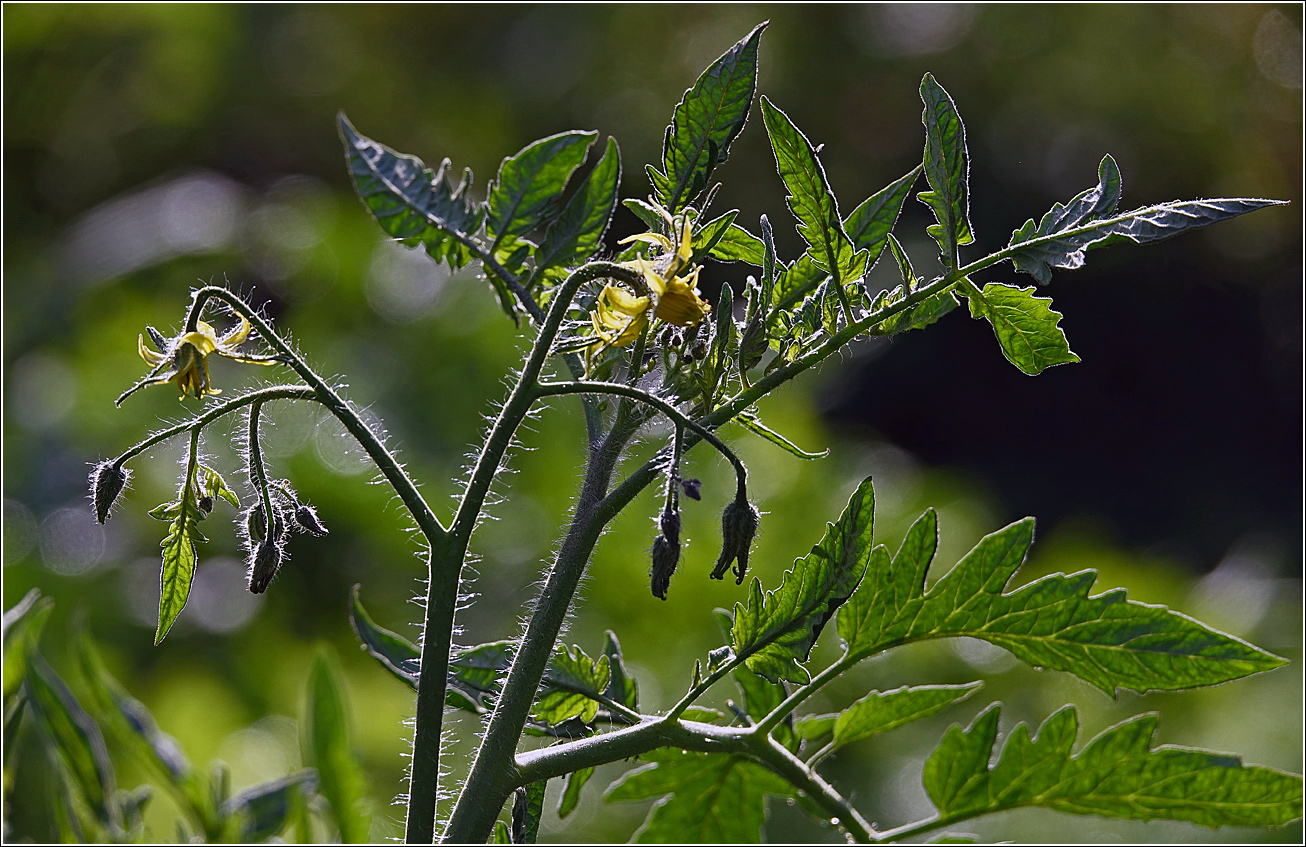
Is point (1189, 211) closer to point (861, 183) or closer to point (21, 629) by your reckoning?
point (21, 629)

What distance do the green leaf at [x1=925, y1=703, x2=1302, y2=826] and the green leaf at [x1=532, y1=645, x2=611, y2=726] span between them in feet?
0.43

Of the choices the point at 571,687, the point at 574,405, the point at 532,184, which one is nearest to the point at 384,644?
the point at 571,687

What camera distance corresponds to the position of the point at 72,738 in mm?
582

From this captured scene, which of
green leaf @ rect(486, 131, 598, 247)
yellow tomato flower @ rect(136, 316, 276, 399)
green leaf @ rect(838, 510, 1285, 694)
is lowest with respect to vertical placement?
yellow tomato flower @ rect(136, 316, 276, 399)

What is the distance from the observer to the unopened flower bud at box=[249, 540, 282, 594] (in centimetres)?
33

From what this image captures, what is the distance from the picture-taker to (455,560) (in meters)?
0.30

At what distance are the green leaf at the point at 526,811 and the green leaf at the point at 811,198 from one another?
0.18 meters

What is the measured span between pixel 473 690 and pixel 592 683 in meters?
0.05

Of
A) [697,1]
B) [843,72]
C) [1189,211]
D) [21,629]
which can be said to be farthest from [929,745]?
[697,1]

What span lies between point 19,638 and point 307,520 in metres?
0.34

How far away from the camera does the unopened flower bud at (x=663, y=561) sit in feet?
1.06

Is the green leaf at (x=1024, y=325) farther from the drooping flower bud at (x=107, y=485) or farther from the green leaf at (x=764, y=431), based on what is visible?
the drooping flower bud at (x=107, y=485)

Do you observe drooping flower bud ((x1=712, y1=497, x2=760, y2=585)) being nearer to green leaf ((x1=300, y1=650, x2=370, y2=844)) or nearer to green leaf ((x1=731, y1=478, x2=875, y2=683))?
green leaf ((x1=731, y1=478, x2=875, y2=683))

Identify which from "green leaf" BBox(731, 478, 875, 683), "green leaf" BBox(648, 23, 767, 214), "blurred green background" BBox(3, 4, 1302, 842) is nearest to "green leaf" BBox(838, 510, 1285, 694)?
"green leaf" BBox(731, 478, 875, 683)
